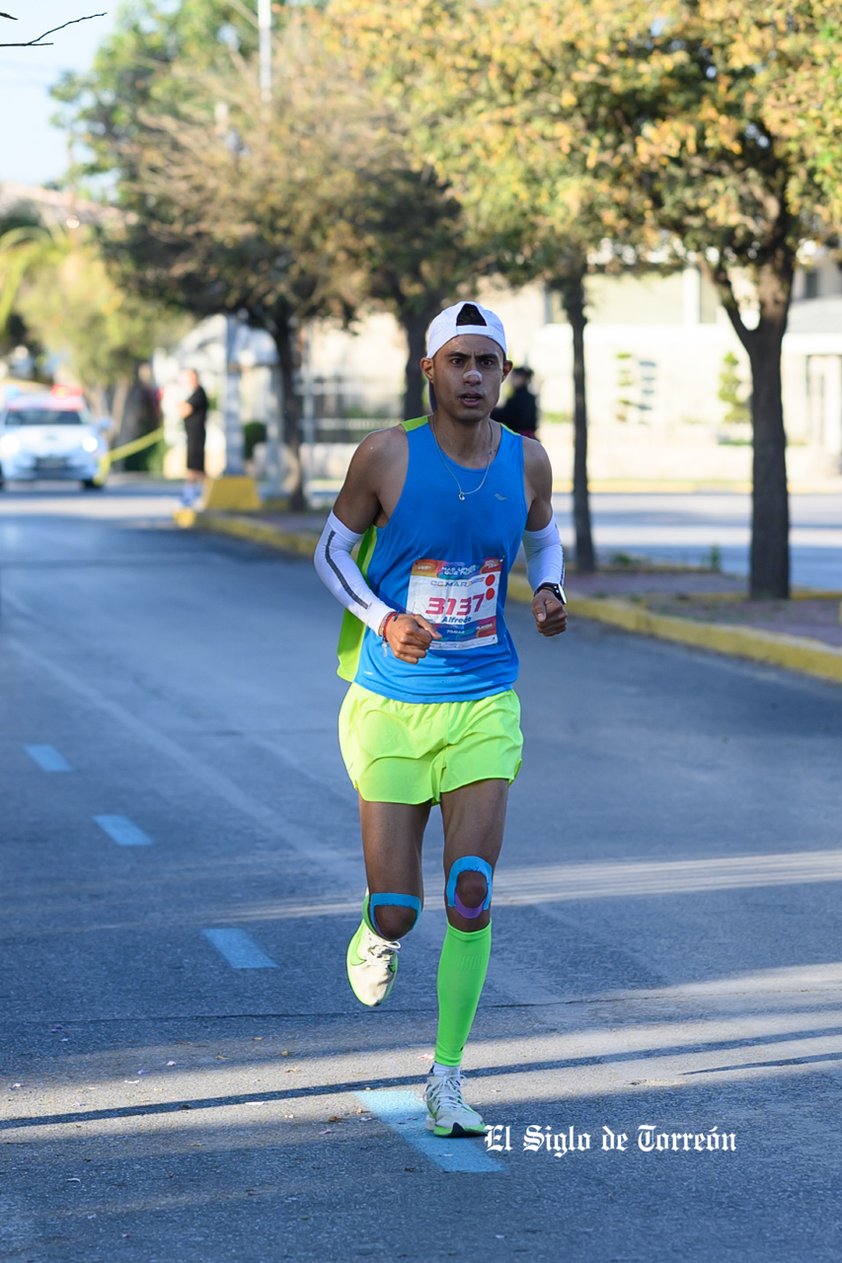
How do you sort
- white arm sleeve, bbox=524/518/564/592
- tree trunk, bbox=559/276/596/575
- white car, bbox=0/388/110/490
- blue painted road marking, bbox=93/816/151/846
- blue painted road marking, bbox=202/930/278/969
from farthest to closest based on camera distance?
white car, bbox=0/388/110/490 → tree trunk, bbox=559/276/596/575 → blue painted road marking, bbox=93/816/151/846 → blue painted road marking, bbox=202/930/278/969 → white arm sleeve, bbox=524/518/564/592

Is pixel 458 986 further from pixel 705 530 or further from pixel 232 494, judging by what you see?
pixel 232 494

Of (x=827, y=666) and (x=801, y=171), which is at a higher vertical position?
(x=801, y=171)

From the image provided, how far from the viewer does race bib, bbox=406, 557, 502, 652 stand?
Result: 221 inches

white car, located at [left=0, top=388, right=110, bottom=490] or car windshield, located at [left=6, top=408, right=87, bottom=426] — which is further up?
car windshield, located at [left=6, top=408, right=87, bottom=426]

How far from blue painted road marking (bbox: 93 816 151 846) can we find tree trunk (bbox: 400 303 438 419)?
17919 mm

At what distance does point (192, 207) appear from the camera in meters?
30.0

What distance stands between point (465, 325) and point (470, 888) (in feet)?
4.32

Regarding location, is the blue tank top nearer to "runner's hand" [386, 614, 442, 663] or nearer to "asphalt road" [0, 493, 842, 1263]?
"runner's hand" [386, 614, 442, 663]

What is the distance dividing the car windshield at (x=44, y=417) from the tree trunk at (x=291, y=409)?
1356 centimetres

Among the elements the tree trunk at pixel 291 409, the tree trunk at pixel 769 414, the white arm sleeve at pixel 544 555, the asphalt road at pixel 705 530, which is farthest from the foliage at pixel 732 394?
the white arm sleeve at pixel 544 555

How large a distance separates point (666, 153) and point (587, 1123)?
12.2 m

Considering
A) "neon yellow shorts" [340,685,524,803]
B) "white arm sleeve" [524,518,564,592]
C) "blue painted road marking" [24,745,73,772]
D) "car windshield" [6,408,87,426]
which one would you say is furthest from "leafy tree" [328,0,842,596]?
"car windshield" [6,408,87,426]

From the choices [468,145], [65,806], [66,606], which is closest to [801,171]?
[468,145]

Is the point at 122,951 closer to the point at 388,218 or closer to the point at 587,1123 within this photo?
the point at 587,1123
